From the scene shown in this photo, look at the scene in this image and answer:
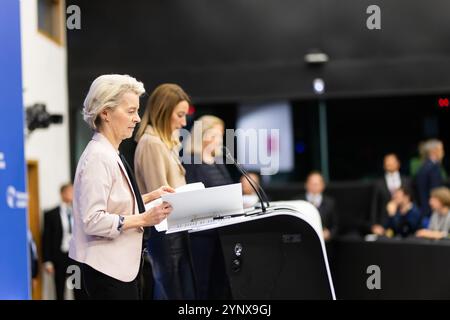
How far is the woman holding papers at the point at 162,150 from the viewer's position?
3.08 metres

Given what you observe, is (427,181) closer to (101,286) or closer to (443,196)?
(443,196)

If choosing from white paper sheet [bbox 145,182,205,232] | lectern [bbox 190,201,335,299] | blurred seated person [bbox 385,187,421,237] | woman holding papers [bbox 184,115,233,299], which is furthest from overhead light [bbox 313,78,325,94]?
white paper sheet [bbox 145,182,205,232]

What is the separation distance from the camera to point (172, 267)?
334 centimetres

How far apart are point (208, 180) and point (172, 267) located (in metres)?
0.41

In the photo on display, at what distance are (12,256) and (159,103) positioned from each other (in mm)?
946

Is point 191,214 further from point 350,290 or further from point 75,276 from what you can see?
point 350,290

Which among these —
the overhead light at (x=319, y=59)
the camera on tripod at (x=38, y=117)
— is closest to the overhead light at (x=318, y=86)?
the overhead light at (x=319, y=59)

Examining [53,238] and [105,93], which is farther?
[53,238]

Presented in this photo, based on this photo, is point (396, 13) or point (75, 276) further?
point (396, 13)

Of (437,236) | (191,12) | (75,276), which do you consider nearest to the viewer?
(75,276)

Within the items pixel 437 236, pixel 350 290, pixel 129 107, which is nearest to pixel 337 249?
pixel 437 236

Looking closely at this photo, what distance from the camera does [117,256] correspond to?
276cm

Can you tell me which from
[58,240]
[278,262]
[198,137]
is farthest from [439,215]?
[198,137]

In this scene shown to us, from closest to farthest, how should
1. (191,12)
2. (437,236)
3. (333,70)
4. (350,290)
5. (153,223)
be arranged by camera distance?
(153,223), (191,12), (350,290), (437,236), (333,70)
